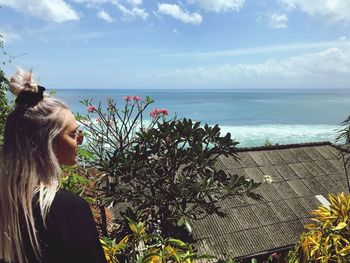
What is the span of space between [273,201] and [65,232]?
364 inches

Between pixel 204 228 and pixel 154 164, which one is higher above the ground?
pixel 154 164

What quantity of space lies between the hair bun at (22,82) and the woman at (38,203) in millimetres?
94

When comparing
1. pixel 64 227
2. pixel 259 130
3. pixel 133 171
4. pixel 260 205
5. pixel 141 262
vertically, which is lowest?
pixel 259 130

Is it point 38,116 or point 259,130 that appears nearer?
point 38,116

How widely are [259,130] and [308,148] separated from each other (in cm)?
4443

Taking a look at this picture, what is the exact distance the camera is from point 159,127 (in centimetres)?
426

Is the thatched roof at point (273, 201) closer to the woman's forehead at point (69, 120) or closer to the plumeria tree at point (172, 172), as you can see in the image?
the plumeria tree at point (172, 172)

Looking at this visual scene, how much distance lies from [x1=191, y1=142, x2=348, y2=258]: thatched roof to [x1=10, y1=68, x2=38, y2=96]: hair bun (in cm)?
612

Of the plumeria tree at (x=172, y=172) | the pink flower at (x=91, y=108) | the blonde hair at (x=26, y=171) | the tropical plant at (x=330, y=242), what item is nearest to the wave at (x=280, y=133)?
the pink flower at (x=91, y=108)

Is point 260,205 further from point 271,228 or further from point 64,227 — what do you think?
point 64,227

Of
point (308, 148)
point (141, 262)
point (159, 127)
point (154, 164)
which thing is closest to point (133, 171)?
point (154, 164)

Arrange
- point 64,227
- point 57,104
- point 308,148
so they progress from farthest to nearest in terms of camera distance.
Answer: point 308,148 < point 57,104 < point 64,227

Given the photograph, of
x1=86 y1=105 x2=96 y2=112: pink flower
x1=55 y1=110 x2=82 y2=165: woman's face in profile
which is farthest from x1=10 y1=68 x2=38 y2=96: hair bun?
x1=86 y1=105 x2=96 y2=112: pink flower

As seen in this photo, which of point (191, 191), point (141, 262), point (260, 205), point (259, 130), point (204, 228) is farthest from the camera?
point (259, 130)
